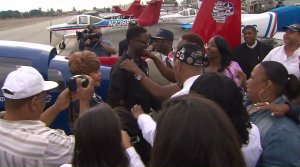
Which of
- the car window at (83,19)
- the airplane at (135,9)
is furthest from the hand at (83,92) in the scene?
the airplane at (135,9)

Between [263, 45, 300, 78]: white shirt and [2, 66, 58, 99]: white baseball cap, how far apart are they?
9.95 ft

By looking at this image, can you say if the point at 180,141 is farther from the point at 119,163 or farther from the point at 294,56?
the point at 294,56

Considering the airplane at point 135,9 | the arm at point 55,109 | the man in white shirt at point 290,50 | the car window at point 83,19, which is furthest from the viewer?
the airplane at point 135,9

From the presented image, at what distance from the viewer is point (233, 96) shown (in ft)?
6.52

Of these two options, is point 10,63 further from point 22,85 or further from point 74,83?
point 22,85

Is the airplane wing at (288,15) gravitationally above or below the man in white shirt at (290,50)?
above

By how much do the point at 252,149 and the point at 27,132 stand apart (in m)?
1.20

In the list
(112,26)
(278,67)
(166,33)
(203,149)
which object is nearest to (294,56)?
(166,33)

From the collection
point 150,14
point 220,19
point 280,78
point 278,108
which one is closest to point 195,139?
point 278,108

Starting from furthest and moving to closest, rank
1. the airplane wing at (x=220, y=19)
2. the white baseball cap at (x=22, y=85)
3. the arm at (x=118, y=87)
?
the airplane wing at (x=220, y=19) → the arm at (x=118, y=87) → the white baseball cap at (x=22, y=85)

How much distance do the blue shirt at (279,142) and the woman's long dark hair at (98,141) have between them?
0.80 meters

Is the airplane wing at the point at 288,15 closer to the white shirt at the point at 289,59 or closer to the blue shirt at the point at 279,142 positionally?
the white shirt at the point at 289,59

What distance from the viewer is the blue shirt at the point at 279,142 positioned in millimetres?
1981

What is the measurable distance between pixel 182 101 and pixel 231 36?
4.02 m
